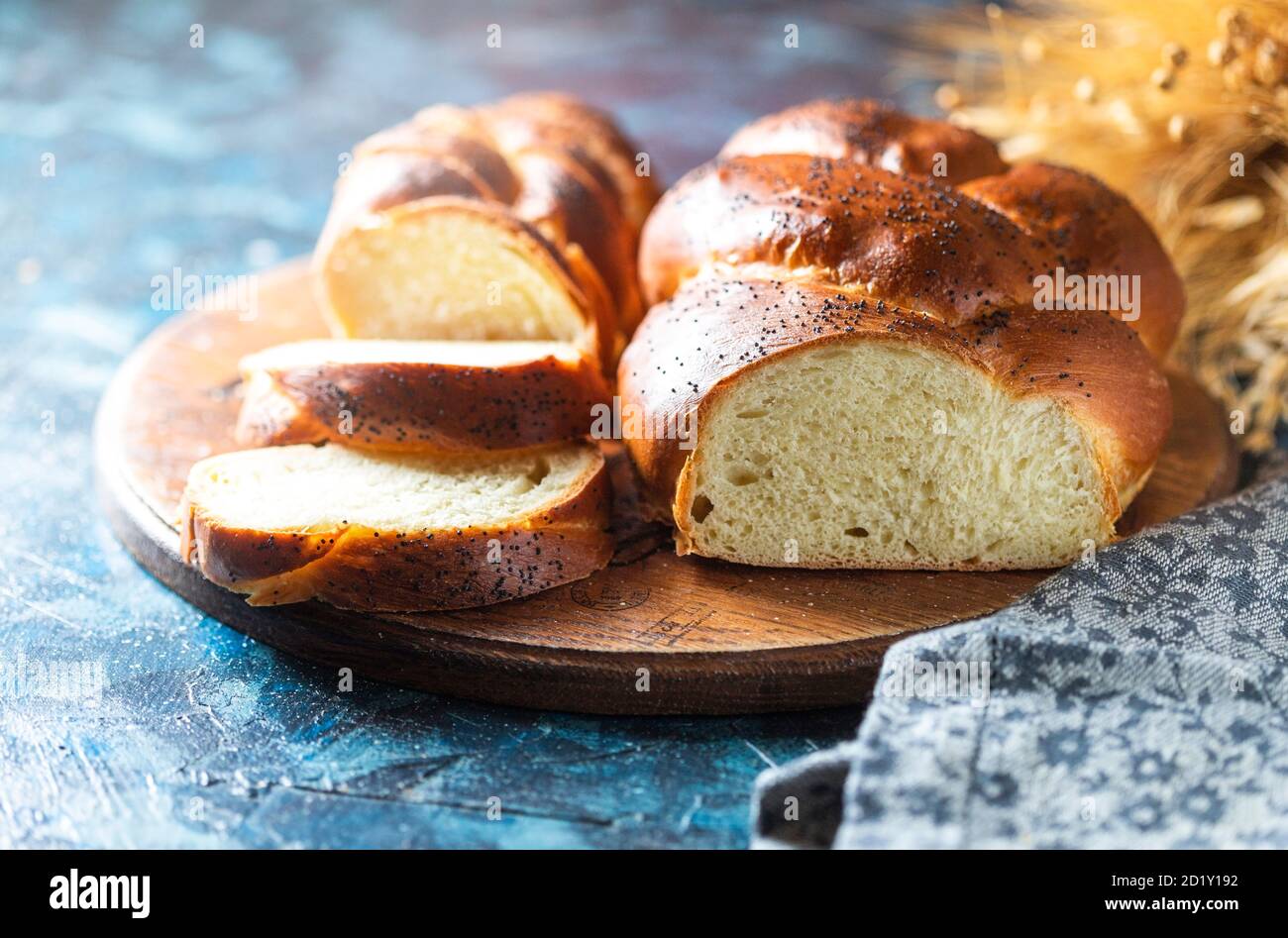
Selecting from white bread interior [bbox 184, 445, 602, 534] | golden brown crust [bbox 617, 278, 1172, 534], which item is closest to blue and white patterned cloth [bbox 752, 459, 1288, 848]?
golden brown crust [bbox 617, 278, 1172, 534]

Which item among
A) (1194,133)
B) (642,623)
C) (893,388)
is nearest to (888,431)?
(893,388)

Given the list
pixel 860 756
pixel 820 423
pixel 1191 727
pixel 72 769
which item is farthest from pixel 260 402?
pixel 1191 727

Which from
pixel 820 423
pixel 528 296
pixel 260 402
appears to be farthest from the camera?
pixel 528 296

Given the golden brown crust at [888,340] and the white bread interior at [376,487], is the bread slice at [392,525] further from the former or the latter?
the golden brown crust at [888,340]

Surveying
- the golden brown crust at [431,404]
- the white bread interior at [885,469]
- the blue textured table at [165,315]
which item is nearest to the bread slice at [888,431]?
the white bread interior at [885,469]

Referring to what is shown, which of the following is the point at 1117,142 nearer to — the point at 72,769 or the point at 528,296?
the point at 528,296
